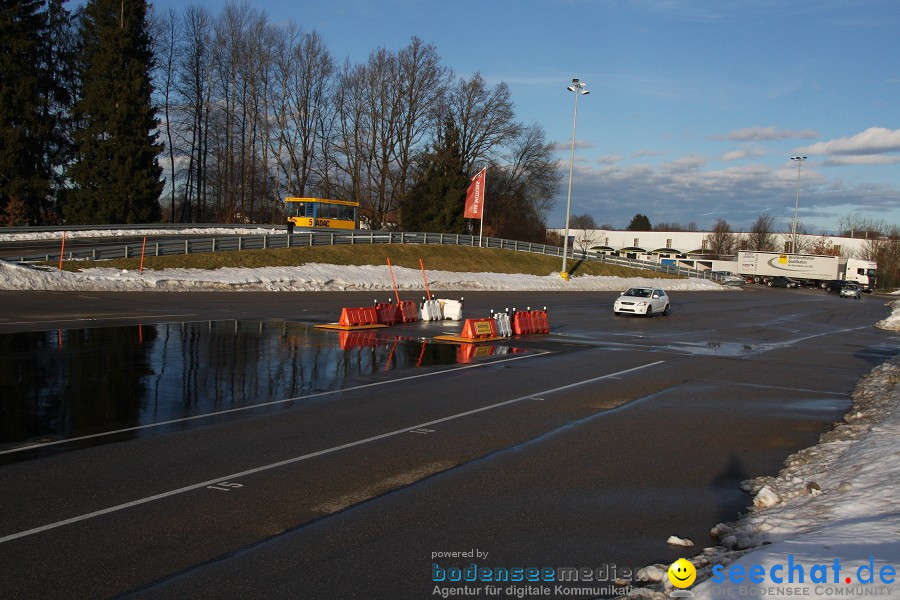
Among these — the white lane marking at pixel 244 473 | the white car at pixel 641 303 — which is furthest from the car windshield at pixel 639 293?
the white lane marking at pixel 244 473

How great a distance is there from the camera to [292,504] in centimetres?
Answer: 706

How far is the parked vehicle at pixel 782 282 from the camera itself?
282 feet

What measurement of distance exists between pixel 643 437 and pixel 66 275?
26156 millimetres

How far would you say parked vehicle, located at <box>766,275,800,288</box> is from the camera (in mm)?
85938

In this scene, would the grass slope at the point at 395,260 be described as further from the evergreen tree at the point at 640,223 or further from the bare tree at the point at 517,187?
the evergreen tree at the point at 640,223

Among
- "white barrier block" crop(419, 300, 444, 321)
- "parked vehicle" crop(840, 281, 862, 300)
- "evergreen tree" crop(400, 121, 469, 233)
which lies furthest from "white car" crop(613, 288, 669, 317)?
"parked vehicle" crop(840, 281, 862, 300)

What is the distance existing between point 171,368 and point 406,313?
40.8 ft

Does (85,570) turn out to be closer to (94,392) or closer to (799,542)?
(799,542)

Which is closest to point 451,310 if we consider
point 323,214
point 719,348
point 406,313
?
point 406,313

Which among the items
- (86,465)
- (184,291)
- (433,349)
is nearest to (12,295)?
(184,291)

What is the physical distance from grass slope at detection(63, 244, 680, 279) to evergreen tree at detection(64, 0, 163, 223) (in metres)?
16.2

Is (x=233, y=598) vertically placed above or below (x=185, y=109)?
below

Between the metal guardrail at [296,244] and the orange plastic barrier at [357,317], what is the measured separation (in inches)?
671

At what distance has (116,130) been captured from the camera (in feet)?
177
